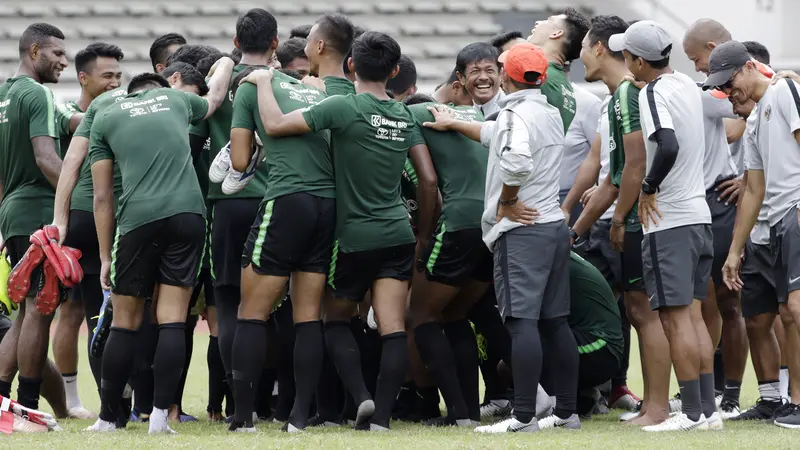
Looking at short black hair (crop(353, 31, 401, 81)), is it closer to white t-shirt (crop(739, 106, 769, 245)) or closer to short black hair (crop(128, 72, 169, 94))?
short black hair (crop(128, 72, 169, 94))

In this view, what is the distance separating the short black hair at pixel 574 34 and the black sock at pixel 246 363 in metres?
2.89

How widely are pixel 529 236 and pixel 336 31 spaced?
1609mm

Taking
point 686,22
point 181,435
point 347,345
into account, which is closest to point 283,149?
point 347,345

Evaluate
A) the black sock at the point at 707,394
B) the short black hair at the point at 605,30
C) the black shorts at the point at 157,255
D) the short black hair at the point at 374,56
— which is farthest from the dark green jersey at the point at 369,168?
the black sock at the point at 707,394

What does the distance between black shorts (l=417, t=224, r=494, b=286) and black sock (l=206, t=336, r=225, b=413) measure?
4.80 feet

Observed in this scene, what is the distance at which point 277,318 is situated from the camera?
292 inches

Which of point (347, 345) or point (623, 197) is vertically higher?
point (623, 197)

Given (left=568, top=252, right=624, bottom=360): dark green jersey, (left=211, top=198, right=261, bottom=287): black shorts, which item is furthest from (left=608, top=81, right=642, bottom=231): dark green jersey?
(left=211, top=198, right=261, bottom=287): black shorts

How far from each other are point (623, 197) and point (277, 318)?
2247 millimetres

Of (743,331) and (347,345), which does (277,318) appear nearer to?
(347,345)

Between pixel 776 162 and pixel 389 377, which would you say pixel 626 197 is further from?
pixel 389 377

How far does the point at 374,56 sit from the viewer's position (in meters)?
6.67

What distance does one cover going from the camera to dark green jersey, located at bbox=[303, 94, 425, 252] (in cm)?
660

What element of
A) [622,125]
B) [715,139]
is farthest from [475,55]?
[715,139]
